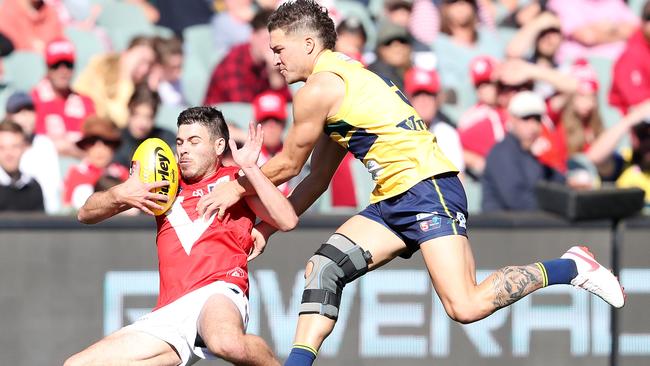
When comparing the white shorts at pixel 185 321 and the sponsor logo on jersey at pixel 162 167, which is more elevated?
the sponsor logo on jersey at pixel 162 167

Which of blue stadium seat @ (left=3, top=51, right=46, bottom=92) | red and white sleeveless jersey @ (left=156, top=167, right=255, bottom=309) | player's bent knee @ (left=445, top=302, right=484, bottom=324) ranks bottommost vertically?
player's bent knee @ (left=445, top=302, right=484, bottom=324)

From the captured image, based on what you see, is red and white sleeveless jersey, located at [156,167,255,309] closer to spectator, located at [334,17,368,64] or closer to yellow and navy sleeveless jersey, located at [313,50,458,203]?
yellow and navy sleeveless jersey, located at [313,50,458,203]

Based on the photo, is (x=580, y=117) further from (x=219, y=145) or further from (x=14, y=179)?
(x=219, y=145)

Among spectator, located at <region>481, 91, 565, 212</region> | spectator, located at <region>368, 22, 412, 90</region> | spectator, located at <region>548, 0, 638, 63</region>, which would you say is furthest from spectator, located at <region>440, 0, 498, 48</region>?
spectator, located at <region>481, 91, 565, 212</region>

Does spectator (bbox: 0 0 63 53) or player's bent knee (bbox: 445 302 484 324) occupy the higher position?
spectator (bbox: 0 0 63 53)

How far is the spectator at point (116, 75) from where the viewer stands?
424 inches

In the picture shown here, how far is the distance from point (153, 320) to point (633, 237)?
3648 millimetres

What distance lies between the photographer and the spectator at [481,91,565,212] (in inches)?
379

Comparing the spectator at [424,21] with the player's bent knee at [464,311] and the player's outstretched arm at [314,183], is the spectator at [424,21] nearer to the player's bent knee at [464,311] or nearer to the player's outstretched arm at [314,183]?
the player's outstretched arm at [314,183]

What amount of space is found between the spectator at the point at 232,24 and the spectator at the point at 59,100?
147cm

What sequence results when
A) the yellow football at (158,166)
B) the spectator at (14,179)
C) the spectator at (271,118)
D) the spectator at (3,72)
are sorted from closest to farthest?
the yellow football at (158,166) < the spectator at (14,179) < the spectator at (271,118) < the spectator at (3,72)

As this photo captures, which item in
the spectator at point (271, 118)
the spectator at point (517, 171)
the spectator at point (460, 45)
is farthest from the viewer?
the spectator at point (460, 45)

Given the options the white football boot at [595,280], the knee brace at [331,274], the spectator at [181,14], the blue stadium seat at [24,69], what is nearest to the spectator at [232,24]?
the spectator at [181,14]

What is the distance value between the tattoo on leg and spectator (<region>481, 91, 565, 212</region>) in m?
2.81
